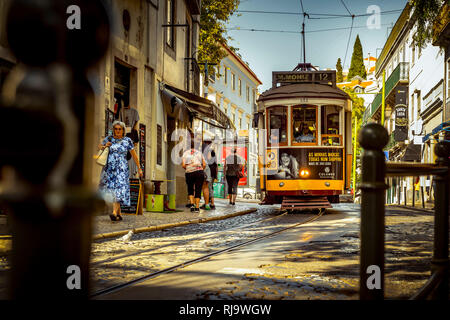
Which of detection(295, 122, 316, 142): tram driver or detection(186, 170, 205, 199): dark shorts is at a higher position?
detection(295, 122, 316, 142): tram driver

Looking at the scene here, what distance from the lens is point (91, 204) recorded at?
94cm

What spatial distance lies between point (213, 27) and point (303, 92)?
12.1 meters

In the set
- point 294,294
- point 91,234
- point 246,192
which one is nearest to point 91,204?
point 91,234

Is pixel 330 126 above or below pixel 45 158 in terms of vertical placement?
above

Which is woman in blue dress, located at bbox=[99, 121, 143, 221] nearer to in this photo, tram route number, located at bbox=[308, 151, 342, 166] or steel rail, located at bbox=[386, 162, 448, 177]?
tram route number, located at bbox=[308, 151, 342, 166]

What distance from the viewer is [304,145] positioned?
557 inches

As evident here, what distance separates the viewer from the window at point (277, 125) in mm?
14508

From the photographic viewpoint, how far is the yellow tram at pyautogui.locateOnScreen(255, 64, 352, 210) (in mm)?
13992

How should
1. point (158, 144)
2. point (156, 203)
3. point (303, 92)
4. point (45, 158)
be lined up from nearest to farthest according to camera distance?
point (45, 158), point (156, 203), point (303, 92), point (158, 144)

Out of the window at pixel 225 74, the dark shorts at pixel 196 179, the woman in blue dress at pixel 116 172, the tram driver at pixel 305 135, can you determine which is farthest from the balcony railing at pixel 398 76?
the woman in blue dress at pixel 116 172

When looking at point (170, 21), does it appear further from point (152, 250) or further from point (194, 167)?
point (152, 250)

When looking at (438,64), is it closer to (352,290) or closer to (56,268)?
(352,290)

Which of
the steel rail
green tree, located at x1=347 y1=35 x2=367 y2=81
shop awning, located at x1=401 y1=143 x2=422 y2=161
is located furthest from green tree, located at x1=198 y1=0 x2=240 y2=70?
green tree, located at x1=347 y1=35 x2=367 y2=81
